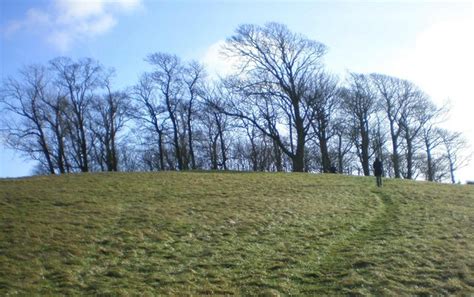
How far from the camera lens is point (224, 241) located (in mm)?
17469

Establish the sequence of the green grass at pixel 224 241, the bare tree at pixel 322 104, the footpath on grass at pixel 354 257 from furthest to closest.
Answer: the bare tree at pixel 322 104
the footpath on grass at pixel 354 257
the green grass at pixel 224 241

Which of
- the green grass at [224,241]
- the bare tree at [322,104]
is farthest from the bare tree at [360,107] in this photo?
the green grass at [224,241]

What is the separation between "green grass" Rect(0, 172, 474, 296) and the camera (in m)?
12.9

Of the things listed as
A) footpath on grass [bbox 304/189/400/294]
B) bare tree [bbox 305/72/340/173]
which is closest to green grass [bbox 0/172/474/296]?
footpath on grass [bbox 304/189/400/294]

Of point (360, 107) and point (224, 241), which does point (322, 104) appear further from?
point (224, 241)

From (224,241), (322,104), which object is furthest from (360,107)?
(224,241)

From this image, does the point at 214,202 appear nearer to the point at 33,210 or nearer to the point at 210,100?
the point at 33,210

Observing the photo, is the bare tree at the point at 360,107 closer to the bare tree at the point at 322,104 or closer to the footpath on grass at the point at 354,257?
the bare tree at the point at 322,104

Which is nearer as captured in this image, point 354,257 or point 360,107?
point 354,257

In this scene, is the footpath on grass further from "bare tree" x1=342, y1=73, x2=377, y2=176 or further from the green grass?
"bare tree" x1=342, y1=73, x2=377, y2=176

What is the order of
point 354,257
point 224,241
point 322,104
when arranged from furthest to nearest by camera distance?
point 322,104
point 224,241
point 354,257

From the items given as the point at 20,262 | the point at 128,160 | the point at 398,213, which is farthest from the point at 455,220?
the point at 128,160

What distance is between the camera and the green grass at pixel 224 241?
12922 millimetres

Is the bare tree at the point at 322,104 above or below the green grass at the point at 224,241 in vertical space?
above
